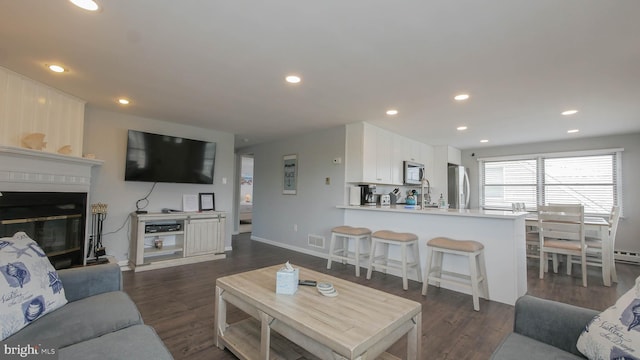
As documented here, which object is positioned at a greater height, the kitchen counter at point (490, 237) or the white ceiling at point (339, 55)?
the white ceiling at point (339, 55)

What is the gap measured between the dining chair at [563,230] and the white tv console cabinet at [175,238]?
15.7 feet

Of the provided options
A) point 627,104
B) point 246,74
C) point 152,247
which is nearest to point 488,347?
point 246,74

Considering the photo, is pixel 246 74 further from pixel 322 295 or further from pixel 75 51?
pixel 322 295

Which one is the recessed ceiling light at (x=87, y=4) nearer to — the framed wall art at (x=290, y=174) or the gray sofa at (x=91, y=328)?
the gray sofa at (x=91, y=328)

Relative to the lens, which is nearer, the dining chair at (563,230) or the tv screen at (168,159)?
the dining chair at (563,230)

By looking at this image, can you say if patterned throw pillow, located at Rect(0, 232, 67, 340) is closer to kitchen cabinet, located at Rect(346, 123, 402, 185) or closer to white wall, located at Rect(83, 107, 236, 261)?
white wall, located at Rect(83, 107, 236, 261)

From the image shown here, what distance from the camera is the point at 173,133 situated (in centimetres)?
462

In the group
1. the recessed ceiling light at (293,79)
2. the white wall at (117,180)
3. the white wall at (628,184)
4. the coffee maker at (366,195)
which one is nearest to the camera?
the recessed ceiling light at (293,79)

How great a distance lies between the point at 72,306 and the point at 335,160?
3770mm

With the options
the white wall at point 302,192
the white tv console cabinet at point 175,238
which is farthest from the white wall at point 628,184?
the white tv console cabinet at point 175,238

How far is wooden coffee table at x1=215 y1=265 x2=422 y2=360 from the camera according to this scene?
133cm

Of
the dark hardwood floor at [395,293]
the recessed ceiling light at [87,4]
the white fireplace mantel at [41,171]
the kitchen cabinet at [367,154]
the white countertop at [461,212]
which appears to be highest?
the recessed ceiling light at [87,4]
